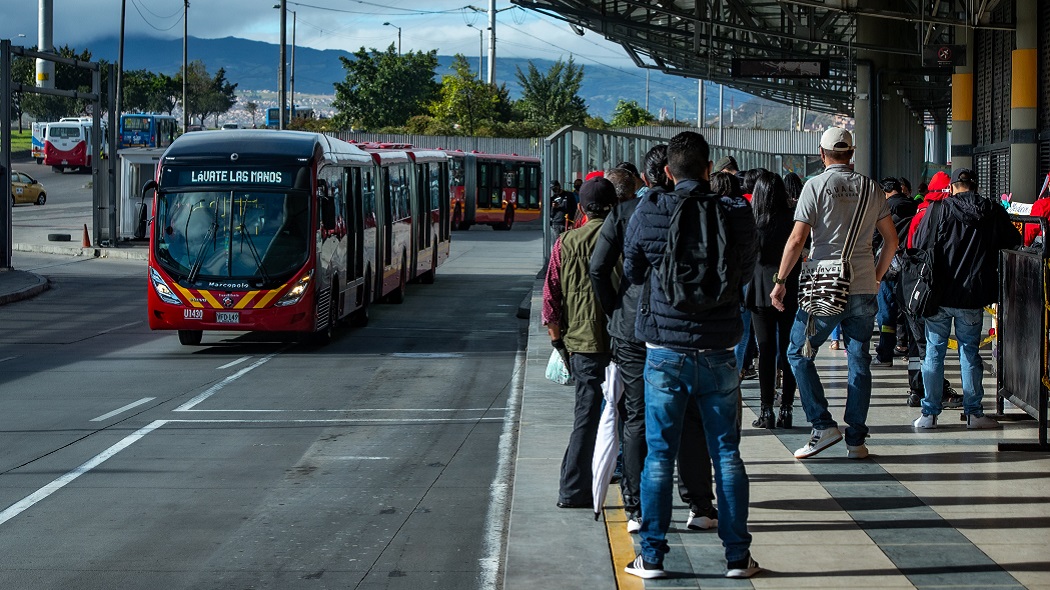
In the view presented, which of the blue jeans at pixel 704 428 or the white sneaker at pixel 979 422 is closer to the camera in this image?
the blue jeans at pixel 704 428

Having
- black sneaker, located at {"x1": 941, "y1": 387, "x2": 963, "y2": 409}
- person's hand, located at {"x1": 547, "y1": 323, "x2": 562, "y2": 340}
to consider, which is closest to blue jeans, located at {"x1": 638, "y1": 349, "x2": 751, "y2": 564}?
person's hand, located at {"x1": 547, "y1": 323, "x2": 562, "y2": 340}

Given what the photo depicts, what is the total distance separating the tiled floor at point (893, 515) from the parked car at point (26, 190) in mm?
53643

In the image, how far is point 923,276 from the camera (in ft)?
30.5

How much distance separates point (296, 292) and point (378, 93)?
→ 82.7 m

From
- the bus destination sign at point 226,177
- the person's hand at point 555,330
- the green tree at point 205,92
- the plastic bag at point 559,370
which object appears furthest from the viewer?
Result: the green tree at point 205,92


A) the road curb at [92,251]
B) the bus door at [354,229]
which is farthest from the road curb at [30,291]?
the bus door at [354,229]

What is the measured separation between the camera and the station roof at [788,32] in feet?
74.7

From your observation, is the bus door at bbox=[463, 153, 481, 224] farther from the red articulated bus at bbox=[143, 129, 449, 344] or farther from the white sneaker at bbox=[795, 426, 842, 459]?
the white sneaker at bbox=[795, 426, 842, 459]

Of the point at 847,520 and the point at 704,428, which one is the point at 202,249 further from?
the point at 704,428

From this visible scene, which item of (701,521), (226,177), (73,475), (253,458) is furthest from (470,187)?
(701,521)

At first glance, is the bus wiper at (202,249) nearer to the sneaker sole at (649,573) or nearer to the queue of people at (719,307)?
the queue of people at (719,307)

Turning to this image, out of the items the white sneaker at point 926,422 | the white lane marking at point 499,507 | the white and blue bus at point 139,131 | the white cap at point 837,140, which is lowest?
the white lane marking at point 499,507

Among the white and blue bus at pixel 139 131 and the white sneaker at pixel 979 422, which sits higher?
the white and blue bus at pixel 139 131

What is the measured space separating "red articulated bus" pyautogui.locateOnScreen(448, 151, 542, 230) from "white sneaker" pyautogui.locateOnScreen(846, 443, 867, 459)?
42674 millimetres
